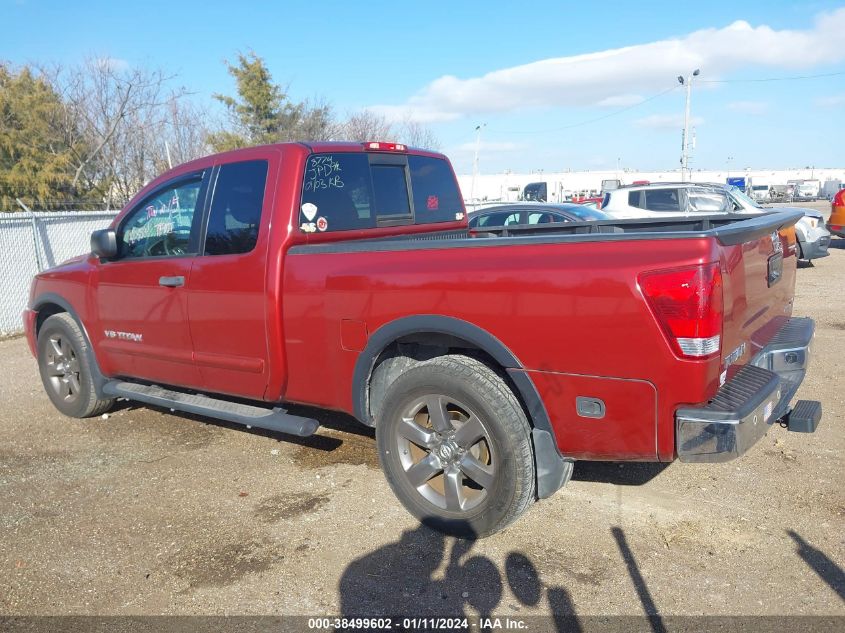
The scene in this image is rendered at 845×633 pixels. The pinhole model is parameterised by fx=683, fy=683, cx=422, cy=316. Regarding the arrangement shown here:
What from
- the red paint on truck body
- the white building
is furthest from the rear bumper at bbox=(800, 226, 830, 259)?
the white building

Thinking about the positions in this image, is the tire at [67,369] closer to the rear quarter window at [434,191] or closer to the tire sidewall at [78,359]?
the tire sidewall at [78,359]

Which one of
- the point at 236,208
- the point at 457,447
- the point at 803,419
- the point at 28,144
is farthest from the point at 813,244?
the point at 28,144

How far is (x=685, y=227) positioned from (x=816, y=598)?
2.53 meters

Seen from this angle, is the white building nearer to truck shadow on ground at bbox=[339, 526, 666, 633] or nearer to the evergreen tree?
the evergreen tree

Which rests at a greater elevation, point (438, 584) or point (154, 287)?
point (154, 287)

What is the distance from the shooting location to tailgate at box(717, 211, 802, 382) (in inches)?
114

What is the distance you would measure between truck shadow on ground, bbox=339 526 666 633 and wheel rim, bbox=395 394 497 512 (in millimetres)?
246

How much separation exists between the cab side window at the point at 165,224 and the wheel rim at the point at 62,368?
1235 millimetres

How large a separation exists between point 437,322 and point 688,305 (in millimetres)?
1162

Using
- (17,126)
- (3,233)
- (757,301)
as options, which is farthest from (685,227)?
(17,126)

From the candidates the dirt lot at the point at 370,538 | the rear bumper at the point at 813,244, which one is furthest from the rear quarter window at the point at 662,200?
the dirt lot at the point at 370,538

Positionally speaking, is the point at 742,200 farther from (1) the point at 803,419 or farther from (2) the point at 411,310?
(2) the point at 411,310

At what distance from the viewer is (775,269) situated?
3643 millimetres

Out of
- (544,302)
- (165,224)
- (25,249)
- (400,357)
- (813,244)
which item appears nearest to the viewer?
(544,302)
